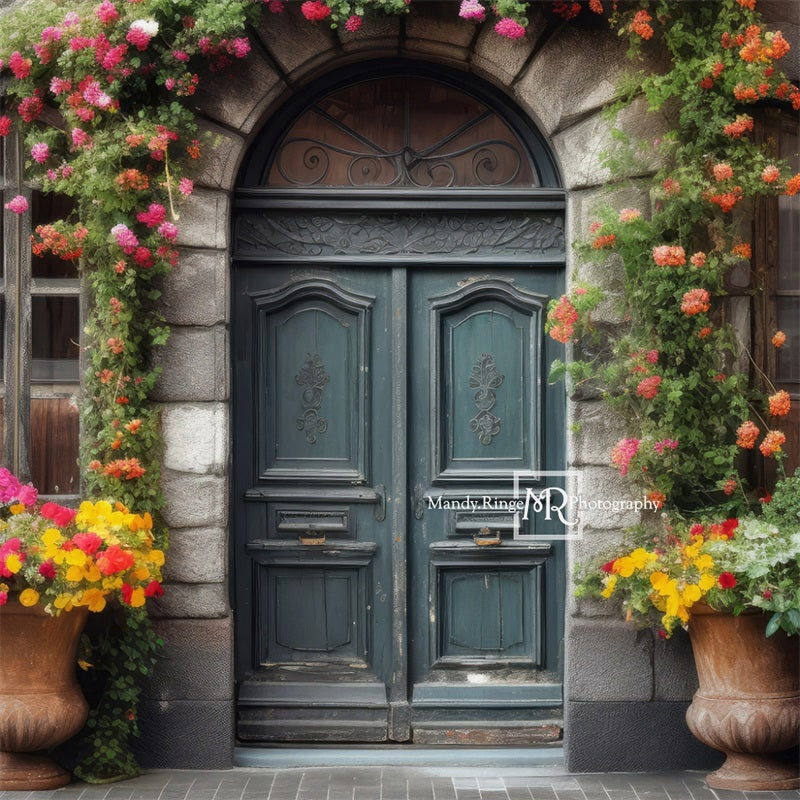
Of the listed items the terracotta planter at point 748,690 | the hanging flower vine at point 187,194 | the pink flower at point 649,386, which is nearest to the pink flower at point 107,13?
the hanging flower vine at point 187,194

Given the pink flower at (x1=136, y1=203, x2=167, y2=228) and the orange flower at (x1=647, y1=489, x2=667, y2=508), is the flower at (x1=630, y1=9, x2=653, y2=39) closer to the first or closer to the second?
the orange flower at (x1=647, y1=489, x2=667, y2=508)

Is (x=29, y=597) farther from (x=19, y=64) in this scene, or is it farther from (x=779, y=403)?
(x=779, y=403)

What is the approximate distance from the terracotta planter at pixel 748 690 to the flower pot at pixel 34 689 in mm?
2837

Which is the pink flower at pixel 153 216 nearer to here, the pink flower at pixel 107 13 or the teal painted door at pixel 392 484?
the teal painted door at pixel 392 484

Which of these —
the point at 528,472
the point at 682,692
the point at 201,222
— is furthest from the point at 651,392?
the point at 201,222

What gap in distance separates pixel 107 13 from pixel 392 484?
2642 millimetres

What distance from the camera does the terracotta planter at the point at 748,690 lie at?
5.55 metres

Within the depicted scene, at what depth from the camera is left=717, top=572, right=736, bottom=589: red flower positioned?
534cm

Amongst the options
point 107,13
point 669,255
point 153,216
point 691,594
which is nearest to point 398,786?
point 691,594

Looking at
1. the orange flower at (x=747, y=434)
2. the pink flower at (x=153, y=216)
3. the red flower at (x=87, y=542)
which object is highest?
the pink flower at (x=153, y=216)

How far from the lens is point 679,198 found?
5773 millimetres

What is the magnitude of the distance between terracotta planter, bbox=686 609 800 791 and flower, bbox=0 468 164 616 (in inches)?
99.0

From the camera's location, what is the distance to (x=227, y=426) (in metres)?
6.12

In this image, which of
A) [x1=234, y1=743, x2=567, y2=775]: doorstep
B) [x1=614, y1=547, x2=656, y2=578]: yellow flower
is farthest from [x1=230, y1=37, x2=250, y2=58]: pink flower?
[x1=234, y1=743, x2=567, y2=775]: doorstep
